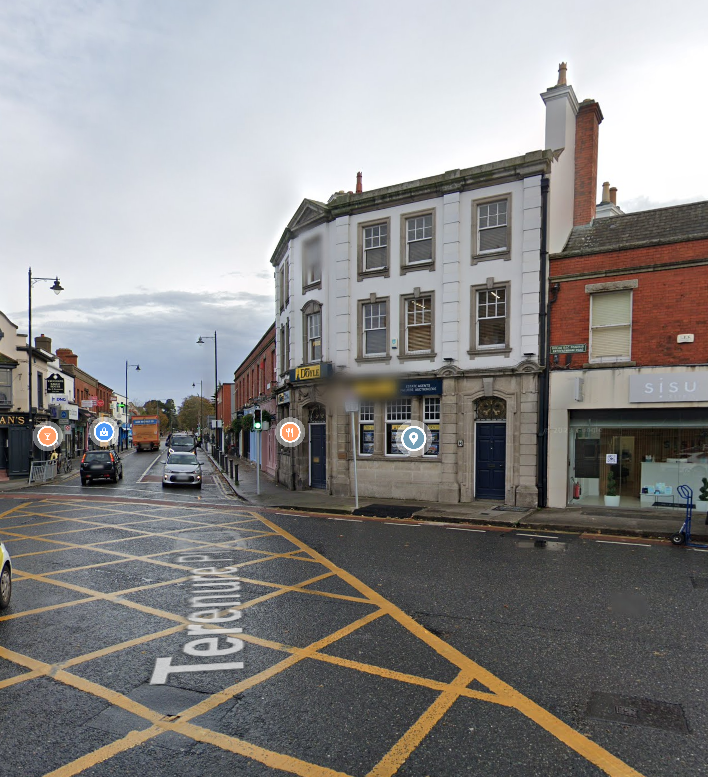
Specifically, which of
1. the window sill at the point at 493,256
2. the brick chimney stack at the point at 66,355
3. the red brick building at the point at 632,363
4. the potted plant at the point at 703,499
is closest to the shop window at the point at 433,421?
the red brick building at the point at 632,363

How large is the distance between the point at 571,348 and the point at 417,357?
4.94 meters

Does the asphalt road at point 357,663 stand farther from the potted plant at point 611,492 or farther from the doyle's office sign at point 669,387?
the doyle's office sign at point 669,387

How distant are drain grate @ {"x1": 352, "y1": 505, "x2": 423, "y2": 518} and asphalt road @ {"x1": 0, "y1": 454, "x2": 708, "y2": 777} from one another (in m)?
4.82

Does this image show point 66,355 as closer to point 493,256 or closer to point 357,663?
point 493,256

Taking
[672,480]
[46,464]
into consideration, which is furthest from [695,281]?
[46,464]

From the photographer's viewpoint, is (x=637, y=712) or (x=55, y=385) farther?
(x=55, y=385)

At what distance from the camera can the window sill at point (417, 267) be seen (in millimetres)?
18891

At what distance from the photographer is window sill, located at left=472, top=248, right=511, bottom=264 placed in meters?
17.6

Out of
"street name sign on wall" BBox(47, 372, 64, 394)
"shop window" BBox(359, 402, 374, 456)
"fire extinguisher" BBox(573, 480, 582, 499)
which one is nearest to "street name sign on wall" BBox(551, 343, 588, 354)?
"fire extinguisher" BBox(573, 480, 582, 499)

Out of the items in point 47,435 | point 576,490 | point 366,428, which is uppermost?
point 366,428

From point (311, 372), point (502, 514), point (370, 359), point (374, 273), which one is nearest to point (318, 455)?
point (311, 372)

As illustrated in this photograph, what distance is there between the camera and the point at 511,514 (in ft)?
51.7

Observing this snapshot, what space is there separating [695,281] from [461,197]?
7352 mm

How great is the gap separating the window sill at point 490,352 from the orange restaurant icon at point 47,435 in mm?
23983
